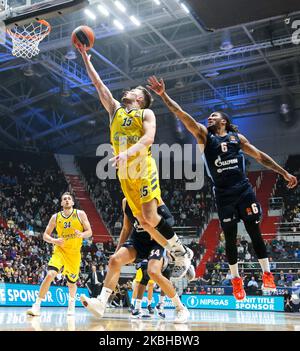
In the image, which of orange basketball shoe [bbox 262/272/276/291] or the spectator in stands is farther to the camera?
the spectator in stands

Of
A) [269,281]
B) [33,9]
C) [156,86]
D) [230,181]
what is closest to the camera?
[156,86]

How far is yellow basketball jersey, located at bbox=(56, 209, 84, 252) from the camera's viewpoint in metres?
8.99

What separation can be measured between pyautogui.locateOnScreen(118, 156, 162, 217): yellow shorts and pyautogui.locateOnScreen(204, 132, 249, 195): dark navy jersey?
1020 mm

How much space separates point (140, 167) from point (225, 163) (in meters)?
1.30

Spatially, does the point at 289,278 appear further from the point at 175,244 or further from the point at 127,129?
the point at 127,129

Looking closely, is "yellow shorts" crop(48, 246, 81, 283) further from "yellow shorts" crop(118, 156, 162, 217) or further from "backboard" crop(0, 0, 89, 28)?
"backboard" crop(0, 0, 89, 28)

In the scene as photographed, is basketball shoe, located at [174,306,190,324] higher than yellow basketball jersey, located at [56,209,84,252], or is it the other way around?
yellow basketball jersey, located at [56,209,84,252]

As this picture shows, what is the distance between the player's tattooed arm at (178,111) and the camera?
5992mm

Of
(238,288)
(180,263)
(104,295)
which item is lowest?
(104,295)

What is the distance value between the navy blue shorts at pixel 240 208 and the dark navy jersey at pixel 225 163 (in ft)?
0.34

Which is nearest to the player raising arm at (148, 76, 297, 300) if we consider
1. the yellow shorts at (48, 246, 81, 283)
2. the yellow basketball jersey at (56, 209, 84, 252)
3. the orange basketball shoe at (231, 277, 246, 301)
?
the orange basketball shoe at (231, 277, 246, 301)

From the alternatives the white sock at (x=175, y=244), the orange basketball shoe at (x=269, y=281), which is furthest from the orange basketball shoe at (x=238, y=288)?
the white sock at (x=175, y=244)

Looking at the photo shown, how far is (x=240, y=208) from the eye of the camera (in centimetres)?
616

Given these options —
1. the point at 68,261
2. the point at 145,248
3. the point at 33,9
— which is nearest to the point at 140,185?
the point at 145,248
